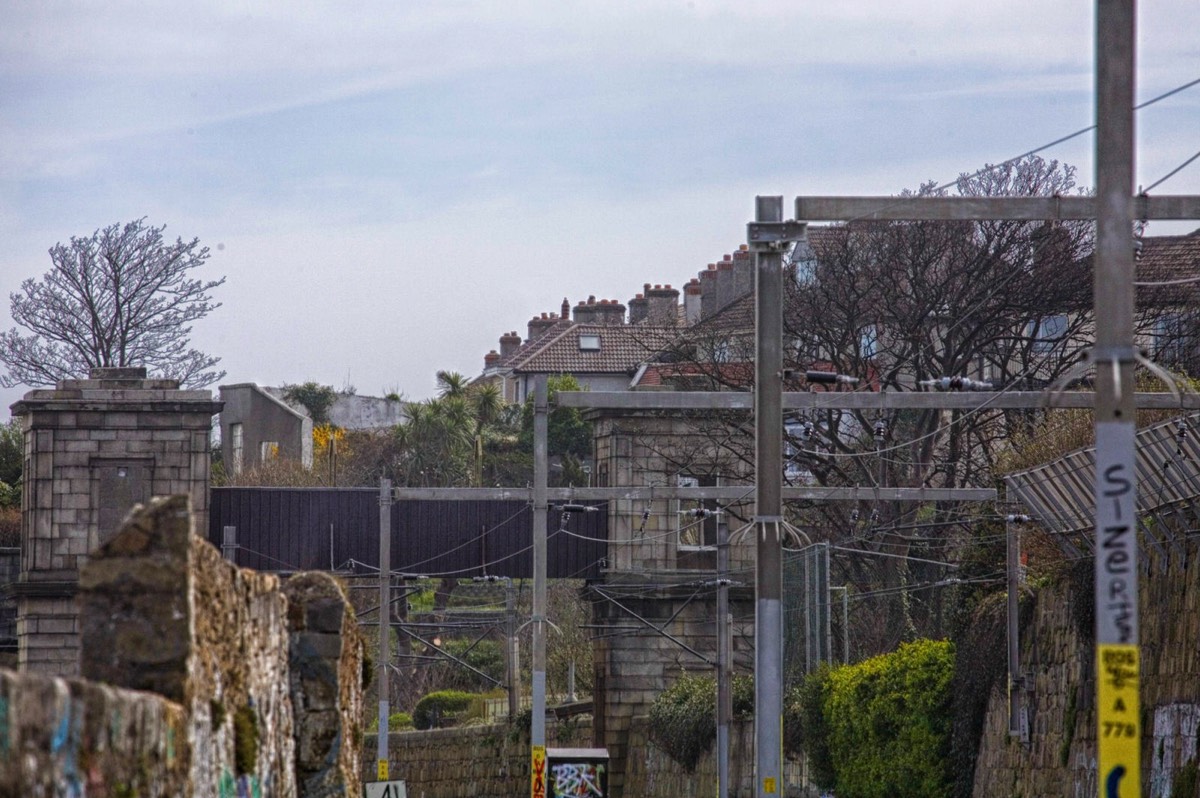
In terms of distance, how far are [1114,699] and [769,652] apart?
6198 mm

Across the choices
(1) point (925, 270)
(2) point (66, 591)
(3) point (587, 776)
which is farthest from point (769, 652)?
(2) point (66, 591)

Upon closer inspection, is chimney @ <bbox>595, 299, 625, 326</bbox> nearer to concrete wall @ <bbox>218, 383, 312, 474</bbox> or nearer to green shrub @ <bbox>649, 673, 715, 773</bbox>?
concrete wall @ <bbox>218, 383, 312, 474</bbox>

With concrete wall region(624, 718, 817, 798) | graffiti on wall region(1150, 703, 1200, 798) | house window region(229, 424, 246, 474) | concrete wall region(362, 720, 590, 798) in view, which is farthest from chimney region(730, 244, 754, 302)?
graffiti on wall region(1150, 703, 1200, 798)

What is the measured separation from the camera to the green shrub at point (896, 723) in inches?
1061

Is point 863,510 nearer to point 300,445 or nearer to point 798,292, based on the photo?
point 798,292

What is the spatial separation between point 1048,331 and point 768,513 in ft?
93.4

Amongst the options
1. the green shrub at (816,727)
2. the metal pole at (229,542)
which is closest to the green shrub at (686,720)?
the green shrub at (816,727)

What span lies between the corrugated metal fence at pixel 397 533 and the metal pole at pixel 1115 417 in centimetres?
3543

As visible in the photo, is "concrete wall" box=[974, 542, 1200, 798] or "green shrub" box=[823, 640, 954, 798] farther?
"green shrub" box=[823, 640, 954, 798]

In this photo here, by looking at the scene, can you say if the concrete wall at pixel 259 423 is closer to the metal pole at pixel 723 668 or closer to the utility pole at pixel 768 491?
the metal pole at pixel 723 668

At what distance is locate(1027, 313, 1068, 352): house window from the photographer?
38.3m

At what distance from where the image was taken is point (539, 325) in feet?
292

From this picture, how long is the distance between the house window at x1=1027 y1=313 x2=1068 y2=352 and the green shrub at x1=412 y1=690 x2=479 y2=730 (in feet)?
60.7

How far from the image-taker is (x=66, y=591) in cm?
4484
